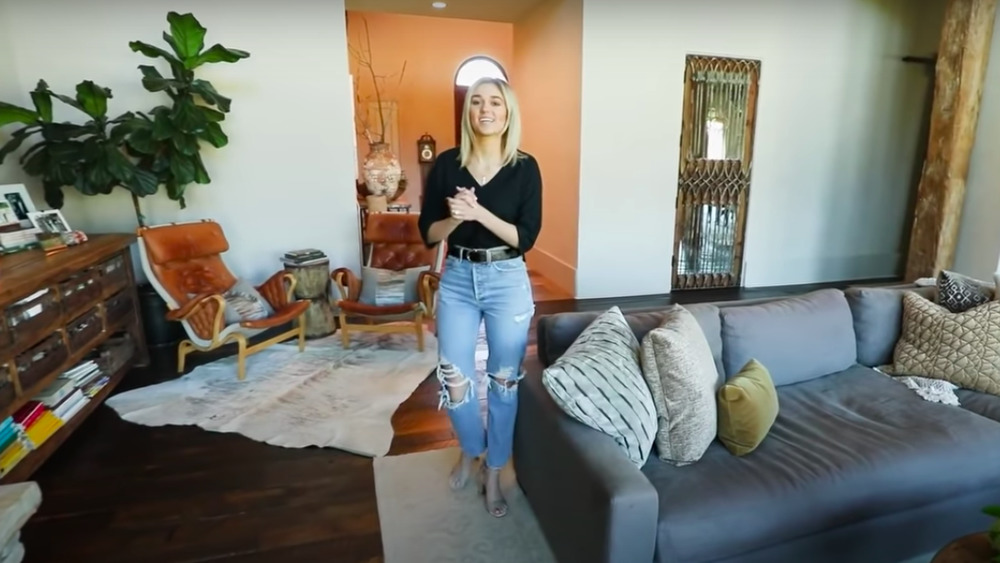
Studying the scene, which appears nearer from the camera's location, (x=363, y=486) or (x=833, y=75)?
(x=363, y=486)

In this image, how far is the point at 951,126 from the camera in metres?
4.22

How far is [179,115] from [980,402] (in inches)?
171

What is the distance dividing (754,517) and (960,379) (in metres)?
1.30

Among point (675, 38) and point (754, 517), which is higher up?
point (675, 38)

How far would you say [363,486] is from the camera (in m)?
2.23

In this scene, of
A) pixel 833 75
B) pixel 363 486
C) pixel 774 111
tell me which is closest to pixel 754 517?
pixel 363 486

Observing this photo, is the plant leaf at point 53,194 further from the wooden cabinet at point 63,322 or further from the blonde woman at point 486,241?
the blonde woman at point 486,241

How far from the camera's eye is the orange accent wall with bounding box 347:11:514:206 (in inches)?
299

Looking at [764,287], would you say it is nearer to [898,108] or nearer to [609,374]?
[898,108]

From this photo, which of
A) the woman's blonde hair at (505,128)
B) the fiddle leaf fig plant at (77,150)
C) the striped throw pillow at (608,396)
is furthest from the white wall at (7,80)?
the striped throw pillow at (608,396)

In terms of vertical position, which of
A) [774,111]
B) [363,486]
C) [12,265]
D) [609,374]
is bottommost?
[363,486]

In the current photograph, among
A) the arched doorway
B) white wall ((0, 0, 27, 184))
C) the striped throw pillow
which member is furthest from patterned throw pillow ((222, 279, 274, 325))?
the arched doorway

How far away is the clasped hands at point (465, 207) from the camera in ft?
5.71

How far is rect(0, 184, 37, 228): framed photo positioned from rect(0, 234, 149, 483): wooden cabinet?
0.31 meters
